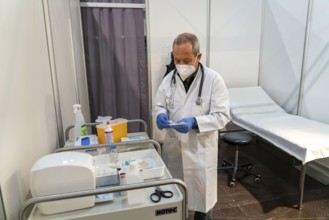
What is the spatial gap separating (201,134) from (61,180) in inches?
35.5

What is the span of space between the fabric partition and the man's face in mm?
1718

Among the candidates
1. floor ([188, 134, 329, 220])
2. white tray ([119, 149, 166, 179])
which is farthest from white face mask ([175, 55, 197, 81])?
floor ([188, 134, 329, 220])

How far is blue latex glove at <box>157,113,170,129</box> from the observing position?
58.5 inches

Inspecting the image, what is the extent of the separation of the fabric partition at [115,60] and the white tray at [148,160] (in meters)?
1.81

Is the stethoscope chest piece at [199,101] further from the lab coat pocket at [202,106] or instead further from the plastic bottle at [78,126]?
the plastic bottle at [78,126]

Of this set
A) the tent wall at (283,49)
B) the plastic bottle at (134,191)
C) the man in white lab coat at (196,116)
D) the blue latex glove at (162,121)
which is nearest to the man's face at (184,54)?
the man in white lab coat at (196,116)

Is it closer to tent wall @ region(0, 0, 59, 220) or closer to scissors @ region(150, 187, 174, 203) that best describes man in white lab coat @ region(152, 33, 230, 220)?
scissors @ region(150, 187, 174, 203)

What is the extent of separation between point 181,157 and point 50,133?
846mm

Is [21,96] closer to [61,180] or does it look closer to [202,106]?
[61,180]

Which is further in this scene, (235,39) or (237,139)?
(235,39)

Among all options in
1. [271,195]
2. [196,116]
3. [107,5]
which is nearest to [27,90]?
[196,116]

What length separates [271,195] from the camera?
2340 mm

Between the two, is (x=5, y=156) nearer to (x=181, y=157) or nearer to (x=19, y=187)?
(x=19, y=187)

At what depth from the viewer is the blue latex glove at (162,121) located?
1.49 m
